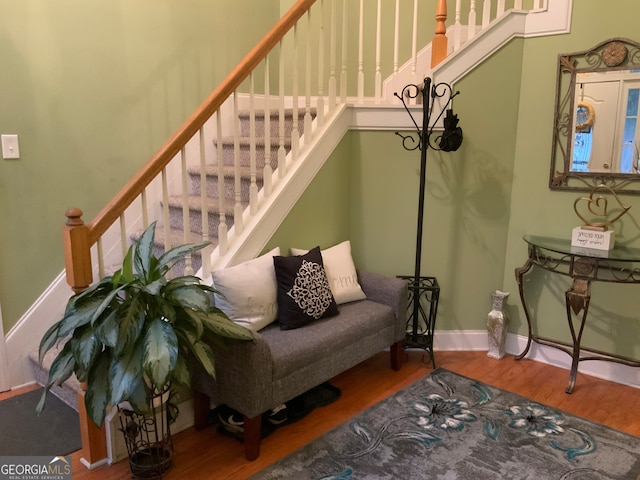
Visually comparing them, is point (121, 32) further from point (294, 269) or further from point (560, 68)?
point (560, 68)

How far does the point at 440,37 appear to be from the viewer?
307 cm

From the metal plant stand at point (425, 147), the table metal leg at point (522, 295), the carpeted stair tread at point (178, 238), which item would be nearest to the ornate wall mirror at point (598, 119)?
the table metal leg at point (522, 295)

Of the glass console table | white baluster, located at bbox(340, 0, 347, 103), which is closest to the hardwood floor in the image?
the glass console table

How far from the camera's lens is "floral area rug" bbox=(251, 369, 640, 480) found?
2141 millimetres

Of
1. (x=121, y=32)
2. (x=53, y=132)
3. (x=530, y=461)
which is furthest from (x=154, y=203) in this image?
(x=530, y=461)

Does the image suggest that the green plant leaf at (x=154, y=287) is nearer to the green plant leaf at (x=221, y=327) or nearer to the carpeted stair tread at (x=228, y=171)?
the green plant leaf at (x=221, y=327)

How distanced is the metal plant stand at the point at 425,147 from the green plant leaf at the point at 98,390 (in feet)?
6.00

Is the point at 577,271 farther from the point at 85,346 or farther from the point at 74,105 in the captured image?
the point at 74,105

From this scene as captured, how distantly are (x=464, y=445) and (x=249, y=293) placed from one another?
121cm

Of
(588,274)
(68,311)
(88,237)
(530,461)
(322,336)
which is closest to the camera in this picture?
(68,311)

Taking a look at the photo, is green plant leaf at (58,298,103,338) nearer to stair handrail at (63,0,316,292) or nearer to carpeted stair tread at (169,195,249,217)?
stair handrail at (63,0,316,292)

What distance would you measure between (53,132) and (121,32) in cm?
75

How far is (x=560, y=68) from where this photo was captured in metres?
2.94

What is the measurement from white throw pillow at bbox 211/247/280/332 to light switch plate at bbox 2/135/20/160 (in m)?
1.31
